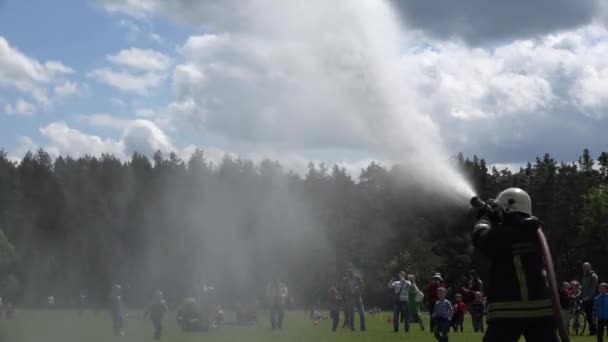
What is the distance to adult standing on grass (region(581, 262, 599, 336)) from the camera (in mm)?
26109

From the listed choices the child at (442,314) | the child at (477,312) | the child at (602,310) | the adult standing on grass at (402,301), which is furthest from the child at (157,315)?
the child at (602,310)

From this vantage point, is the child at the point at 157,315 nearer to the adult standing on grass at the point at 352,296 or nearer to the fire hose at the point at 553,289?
the adult standing on grass at the point at 352,296

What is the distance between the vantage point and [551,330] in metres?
9.71

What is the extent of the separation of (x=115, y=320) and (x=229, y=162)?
51988mm

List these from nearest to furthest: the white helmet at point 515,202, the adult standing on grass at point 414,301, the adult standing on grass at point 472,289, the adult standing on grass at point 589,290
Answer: the white helmet at point 515,202, the adult standing on grass at point 589,290, the adult standing on grass at point 414,301, the adult standing on grass at point 472,289

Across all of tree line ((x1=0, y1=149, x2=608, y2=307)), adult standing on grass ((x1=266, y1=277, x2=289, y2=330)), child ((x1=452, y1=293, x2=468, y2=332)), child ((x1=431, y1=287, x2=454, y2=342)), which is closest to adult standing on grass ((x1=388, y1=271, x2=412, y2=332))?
child ((x1=452, y1=293, x2=468, y2=332))

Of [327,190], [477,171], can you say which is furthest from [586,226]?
[327,190]

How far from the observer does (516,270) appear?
9.80m

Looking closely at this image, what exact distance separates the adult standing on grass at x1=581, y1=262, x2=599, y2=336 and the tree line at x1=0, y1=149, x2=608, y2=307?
48.1 meters

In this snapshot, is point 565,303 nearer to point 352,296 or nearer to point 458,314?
point 458,314

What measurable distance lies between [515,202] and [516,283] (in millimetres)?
906

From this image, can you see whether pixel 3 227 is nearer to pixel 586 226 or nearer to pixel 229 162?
pixel 229 162

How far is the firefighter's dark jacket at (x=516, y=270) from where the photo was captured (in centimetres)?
971

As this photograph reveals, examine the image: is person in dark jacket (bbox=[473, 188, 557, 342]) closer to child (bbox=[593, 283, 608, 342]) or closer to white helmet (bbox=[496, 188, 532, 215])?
white helmet (bbox=[496, 188, 532, 215])
